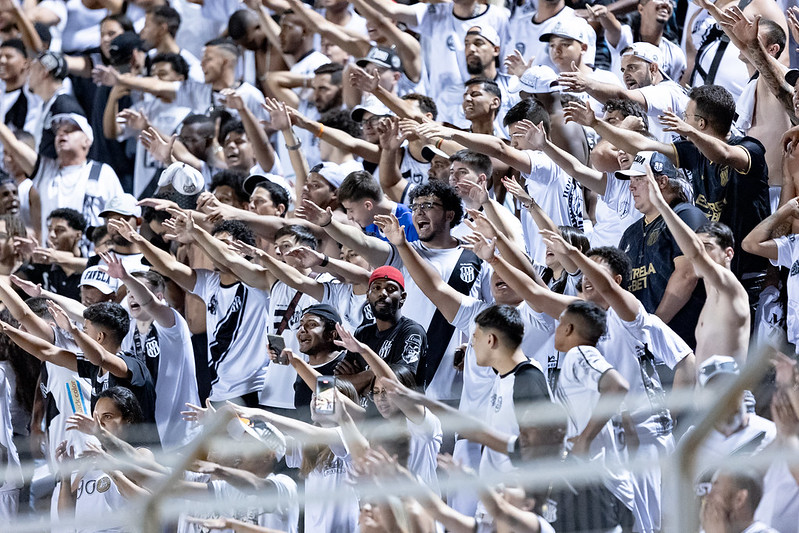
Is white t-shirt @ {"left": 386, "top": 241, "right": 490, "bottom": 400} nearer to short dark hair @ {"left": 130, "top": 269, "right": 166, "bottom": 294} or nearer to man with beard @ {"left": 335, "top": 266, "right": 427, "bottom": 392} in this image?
man with beard @ {"left": 335, "top": 266, "right": 427, "bottom": 392}

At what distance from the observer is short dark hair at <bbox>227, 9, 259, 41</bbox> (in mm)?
10562

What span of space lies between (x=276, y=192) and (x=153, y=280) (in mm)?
902

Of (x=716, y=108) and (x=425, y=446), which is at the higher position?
(x=716, y=108)

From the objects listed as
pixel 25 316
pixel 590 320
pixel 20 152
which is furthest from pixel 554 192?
pixel 20 152

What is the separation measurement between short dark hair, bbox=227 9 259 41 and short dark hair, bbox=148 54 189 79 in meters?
0.55

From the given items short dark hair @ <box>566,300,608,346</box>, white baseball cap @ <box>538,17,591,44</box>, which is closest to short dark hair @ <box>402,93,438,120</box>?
white baseball cap @ <box>538,17,591,44</box>

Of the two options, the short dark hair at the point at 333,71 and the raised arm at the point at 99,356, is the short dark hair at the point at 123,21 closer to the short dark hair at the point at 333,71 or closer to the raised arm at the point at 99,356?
the short dark hair at the point at 333,71

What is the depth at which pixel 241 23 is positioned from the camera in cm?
1057

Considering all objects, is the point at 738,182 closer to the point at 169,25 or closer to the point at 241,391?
the point at 241,391

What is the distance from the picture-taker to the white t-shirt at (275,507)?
352cm

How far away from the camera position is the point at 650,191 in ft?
18.6

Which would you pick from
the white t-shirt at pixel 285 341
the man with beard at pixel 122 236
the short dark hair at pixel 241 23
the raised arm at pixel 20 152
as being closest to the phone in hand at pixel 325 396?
the white t-shirt at pixel 285 341

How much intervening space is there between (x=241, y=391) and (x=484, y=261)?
153 cm

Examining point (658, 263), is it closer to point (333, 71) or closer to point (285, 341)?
point (285, 341)
